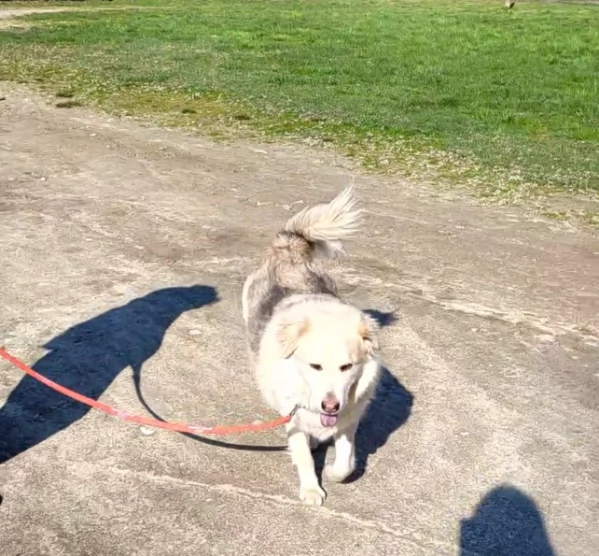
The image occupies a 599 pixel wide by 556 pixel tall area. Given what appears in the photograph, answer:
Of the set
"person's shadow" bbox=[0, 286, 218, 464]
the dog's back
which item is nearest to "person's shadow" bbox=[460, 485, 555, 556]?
the dog's back

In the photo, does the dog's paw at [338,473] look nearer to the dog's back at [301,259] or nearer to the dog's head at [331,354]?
the dog's head at [331,354]

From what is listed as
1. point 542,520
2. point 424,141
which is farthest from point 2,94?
point 542,520

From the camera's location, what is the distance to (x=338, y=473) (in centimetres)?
463

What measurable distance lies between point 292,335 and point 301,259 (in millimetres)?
1413

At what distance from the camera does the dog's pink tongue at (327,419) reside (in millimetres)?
4301

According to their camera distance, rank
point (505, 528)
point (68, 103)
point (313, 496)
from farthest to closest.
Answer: point (68, 103) → point (313, 496) → point (505, 528)

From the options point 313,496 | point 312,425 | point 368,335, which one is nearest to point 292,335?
point 368,335

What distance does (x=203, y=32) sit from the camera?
1018 inches

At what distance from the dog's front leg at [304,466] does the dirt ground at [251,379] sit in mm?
61

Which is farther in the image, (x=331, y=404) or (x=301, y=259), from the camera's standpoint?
(x=301, y=259)

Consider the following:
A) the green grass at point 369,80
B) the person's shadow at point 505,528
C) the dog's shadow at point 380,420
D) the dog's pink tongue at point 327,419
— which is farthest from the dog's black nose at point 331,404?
the green grass at point 369,80

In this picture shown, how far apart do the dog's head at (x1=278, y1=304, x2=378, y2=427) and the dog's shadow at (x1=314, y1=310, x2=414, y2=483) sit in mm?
670

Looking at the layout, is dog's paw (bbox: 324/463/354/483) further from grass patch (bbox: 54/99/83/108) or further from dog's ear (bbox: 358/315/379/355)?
grass patch (bbox: 54/99/83/108)

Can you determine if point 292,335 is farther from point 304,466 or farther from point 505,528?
point 505,528
